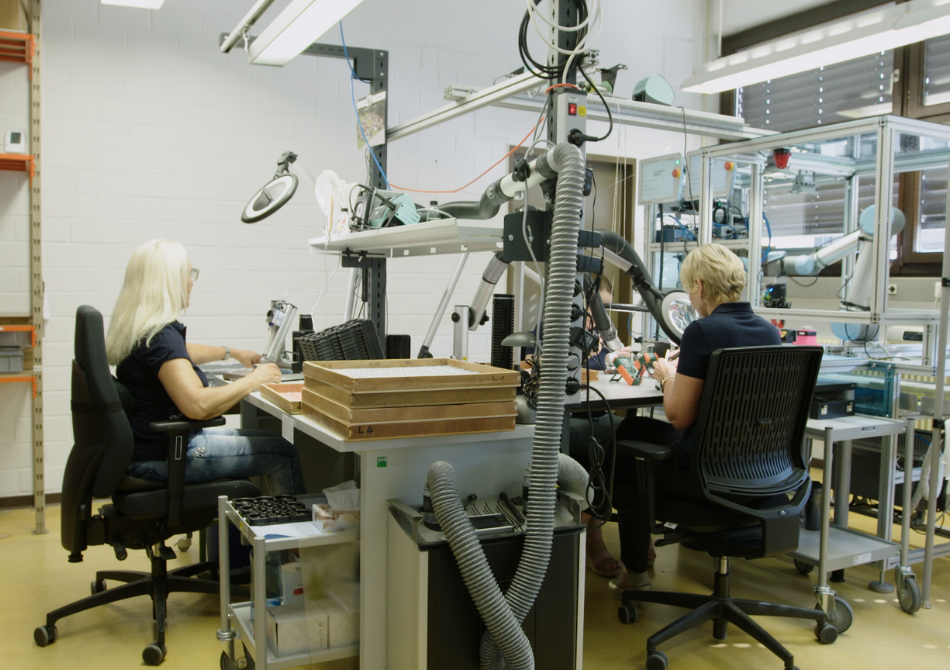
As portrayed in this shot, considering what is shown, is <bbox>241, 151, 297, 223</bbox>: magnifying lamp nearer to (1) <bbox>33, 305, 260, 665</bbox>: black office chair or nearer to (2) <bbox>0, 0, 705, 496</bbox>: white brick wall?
(1) <bbox>33, 305, 260, 665</bbox>: black office chair

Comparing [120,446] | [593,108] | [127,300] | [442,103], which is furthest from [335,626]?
[442,103]

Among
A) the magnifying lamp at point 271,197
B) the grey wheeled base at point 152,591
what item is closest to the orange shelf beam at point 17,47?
the magnifying lamp at point 271,197

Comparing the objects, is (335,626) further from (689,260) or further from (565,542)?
(689,260)

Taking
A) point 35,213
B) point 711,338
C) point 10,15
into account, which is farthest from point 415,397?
point 10,15

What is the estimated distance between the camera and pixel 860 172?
150 inches

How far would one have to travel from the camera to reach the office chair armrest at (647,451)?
2043 millimetres

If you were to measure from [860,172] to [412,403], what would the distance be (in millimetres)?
3157

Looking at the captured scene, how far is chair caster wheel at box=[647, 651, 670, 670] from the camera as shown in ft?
6.89

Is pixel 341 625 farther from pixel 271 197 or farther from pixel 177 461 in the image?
pixel 271 197

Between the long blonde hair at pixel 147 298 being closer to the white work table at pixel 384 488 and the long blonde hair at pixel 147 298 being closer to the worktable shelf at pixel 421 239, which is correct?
the worktable shelf at pixel 421 239

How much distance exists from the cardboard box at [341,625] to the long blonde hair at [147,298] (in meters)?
1.01

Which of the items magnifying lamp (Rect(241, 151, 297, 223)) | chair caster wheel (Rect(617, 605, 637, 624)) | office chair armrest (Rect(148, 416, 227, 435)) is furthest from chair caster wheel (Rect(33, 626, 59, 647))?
chair caster wheel (Rect(617, 605, 637, 624))

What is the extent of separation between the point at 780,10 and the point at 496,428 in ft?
14.8

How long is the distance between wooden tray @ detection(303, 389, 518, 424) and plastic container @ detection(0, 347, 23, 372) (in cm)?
217
